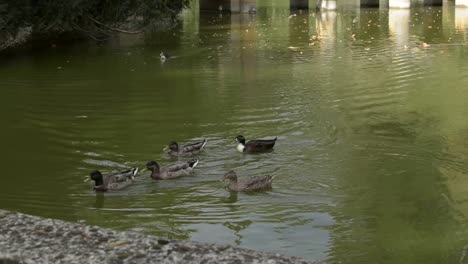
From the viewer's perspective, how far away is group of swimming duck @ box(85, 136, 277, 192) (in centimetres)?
1058

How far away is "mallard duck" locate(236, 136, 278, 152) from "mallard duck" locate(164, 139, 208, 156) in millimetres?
604

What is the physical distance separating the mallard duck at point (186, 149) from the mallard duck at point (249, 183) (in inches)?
76.4

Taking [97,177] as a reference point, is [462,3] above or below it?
above

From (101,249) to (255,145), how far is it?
22.1ft

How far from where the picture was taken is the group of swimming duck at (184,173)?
34.7 feet

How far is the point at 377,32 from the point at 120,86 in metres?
18.6

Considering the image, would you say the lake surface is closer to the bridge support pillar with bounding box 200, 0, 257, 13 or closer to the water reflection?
the water reflection

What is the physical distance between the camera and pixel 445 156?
1244cm

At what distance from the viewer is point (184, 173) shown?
37.5 ft

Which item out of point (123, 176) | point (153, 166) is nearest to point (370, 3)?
point (153, 166)

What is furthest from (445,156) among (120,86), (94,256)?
(120,86)

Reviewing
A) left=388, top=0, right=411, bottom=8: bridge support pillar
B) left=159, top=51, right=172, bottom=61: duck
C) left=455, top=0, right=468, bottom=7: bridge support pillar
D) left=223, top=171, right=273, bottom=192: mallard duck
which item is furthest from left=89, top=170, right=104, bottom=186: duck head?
left=455, top=0, right=468, bottom=7: bridge support pillar

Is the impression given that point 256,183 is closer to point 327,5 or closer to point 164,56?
point 164,56

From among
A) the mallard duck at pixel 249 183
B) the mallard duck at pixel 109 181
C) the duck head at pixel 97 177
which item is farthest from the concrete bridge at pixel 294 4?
the mallard duck at pixel 249 183
